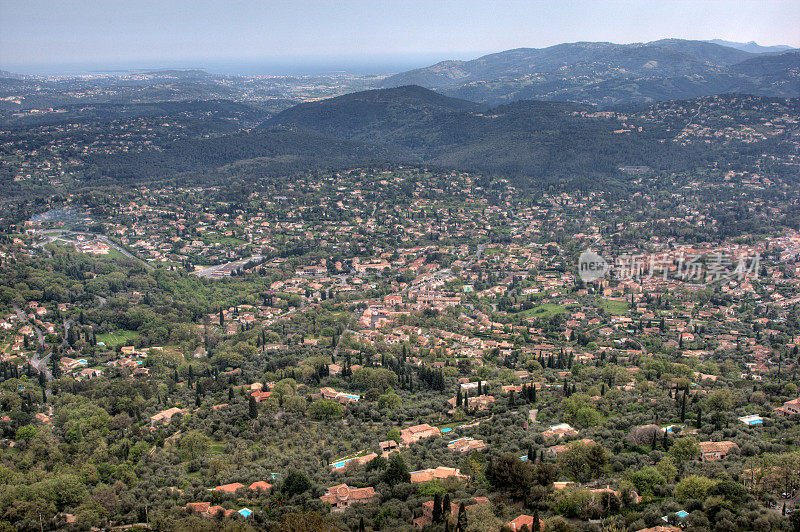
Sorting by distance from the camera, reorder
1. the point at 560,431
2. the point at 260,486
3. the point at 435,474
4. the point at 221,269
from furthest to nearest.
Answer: the point at 221,269, the point at 560,431, the point at 435,474, the point at 260,486

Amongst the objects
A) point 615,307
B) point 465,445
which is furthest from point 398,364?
point 615,307

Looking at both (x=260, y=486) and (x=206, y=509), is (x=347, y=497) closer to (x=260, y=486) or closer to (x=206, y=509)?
(x=260, y=486)

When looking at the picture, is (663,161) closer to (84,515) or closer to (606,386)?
(606,386)

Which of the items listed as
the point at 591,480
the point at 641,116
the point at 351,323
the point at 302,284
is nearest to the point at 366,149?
the point at 641,116

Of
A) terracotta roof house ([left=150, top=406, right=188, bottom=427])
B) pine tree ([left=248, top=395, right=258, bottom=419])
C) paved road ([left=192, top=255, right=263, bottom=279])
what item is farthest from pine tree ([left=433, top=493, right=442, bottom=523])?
paved road ([left=192, top=255, right=263, bottom=279])

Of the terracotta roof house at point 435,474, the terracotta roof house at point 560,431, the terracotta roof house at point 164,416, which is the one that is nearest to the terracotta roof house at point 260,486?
the terracotta roof house at point 435,474

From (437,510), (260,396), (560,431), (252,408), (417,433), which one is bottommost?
(260,396)

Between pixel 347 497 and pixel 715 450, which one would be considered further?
pixel 715 450
